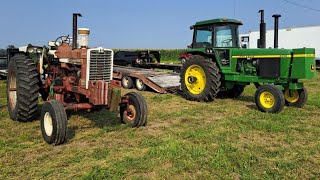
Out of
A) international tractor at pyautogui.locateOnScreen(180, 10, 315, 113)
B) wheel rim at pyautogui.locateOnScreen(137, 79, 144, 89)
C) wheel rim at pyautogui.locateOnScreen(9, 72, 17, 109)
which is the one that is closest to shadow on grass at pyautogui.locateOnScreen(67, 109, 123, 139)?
wheel rim at pyautogui.locateOnScreen(9, 72, 17, 109)

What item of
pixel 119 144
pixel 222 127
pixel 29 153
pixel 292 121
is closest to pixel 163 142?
pixel 119 144

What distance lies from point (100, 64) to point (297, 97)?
5278mm

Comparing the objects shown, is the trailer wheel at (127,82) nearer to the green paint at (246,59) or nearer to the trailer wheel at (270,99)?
the green paint at (246,59)

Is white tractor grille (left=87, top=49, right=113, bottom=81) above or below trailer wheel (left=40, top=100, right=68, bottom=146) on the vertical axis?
above

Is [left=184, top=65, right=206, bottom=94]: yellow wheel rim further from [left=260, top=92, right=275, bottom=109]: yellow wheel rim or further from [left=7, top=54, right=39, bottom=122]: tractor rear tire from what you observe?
[left=7, top=54, right=39, bottom=122]: tractor rear tire

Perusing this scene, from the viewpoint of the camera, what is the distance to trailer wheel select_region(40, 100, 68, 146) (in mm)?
4961

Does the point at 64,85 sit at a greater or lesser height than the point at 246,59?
lesser

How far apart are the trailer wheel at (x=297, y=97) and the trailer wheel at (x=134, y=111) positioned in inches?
175

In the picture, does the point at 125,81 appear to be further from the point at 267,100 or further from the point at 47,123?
the point at 47,123

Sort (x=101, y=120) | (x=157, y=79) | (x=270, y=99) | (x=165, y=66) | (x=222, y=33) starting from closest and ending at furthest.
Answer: (x=101, y=120) → (x=270, y=99) → (x=222, y=33) → (x=157, y=79) → (x=165, y=66)

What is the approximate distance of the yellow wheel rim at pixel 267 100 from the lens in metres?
7.91

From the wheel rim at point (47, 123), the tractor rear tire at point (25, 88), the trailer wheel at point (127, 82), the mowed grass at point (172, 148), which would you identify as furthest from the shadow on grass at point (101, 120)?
the trailer wheel at point (127, 82)

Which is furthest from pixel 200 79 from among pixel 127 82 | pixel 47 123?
pixel 47 123

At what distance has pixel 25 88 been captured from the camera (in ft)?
20.1
